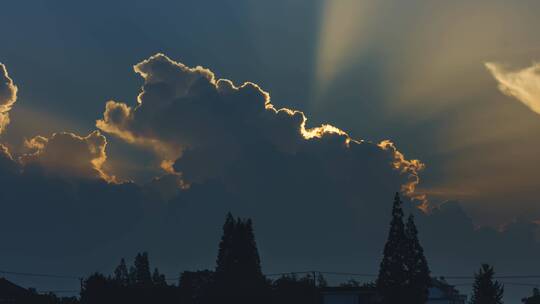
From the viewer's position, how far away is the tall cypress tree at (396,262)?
82.2 meters

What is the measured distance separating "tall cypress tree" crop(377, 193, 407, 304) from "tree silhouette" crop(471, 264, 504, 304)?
8.62 m

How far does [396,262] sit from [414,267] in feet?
6.32

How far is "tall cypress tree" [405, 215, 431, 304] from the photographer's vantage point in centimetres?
8206

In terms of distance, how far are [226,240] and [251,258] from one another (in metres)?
3.61

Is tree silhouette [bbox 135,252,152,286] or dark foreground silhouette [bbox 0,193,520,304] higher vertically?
tree silhouette [bbox 135,252,152,286]

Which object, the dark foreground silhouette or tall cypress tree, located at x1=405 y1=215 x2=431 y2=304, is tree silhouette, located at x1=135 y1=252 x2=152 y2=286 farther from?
tall cypress tree, located at x1=405 y1=215 x2=431 y2=304

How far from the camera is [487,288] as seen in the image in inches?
3310

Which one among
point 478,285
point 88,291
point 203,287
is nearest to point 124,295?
point 88,291

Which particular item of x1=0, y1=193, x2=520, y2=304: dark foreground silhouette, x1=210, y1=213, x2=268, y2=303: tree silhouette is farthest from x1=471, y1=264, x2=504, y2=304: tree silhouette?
x1=210, y1=213, x2=268, y2=303: tree silhouette

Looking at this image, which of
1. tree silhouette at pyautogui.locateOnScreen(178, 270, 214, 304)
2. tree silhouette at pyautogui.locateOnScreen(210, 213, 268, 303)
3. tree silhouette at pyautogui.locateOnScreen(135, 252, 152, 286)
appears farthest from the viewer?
tree silhouette at pyautogui.locateOnScreen(135, 252, 152, 286)

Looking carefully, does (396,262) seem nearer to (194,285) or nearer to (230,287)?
(230,287)

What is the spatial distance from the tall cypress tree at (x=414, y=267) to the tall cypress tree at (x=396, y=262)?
1.42 ft

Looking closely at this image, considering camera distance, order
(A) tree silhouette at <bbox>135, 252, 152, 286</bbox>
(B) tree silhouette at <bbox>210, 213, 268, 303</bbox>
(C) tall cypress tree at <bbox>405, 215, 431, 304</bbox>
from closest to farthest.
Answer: (C) tall cypress tree at <bbox>405, 215, 431, 304</bbox> < (B) tree silhouette at <bbox>210, 213, 268, 303</bbox> < (A) tree silhouette at <bbox>135, 252, 152, 286</bbox>

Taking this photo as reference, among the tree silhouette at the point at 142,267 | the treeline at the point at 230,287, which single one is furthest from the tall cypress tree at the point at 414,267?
the tree silhouette at the point at 142,267
